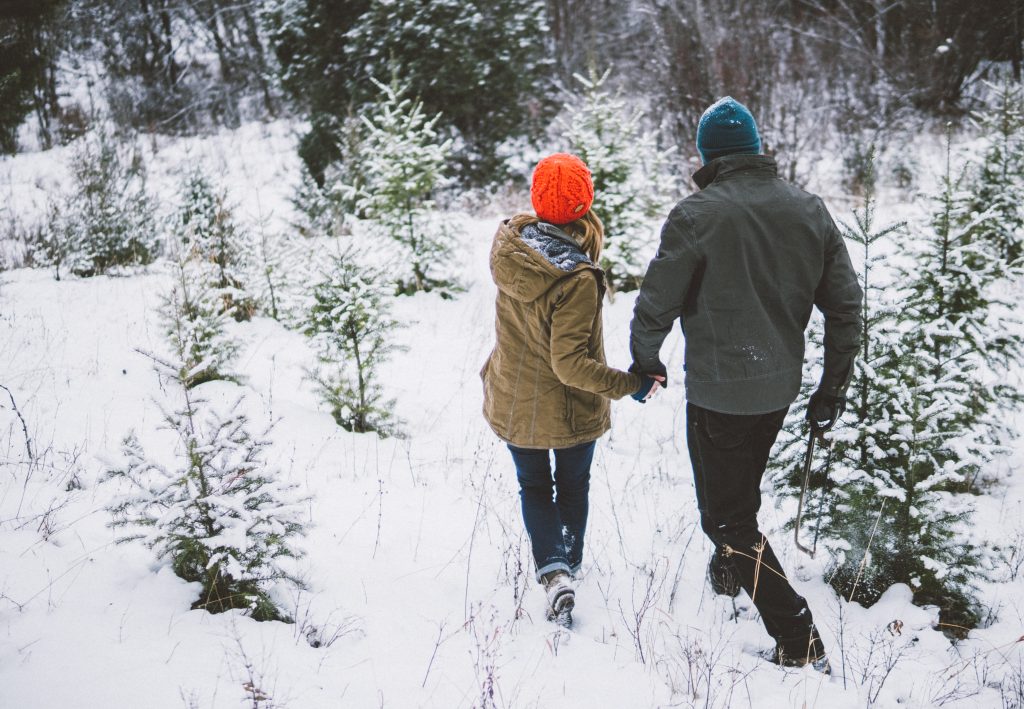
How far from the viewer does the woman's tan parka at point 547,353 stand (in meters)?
2.13

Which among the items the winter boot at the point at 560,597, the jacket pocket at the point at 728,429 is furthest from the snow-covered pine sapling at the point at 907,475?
the winter boot at the point at 560,597

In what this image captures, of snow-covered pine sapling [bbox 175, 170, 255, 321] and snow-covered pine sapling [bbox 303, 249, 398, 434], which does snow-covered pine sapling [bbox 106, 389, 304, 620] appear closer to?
snow-covered pine sapling [bbox 303, 249, 398, 434]

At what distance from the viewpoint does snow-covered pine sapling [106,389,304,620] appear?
2188 millimetres

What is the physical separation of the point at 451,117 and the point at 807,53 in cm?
983

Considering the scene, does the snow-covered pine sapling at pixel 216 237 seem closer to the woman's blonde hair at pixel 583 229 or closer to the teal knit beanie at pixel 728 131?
the woman's blonde hair at pixel 583 229

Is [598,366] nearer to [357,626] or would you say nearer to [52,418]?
[357,626]

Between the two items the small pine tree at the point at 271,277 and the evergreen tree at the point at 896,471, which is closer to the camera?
the evergreen tree at the point at 896,471

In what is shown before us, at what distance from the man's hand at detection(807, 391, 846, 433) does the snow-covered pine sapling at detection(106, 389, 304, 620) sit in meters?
2.06

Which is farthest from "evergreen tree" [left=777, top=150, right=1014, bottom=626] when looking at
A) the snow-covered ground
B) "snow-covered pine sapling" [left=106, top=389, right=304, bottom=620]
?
"snow-covered pine sapling" [left=106, top=389, right=304, bottom=620]

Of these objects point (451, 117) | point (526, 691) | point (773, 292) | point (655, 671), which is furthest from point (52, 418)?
point (451, 117)

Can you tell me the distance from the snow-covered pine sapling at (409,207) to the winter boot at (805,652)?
19.0 ft

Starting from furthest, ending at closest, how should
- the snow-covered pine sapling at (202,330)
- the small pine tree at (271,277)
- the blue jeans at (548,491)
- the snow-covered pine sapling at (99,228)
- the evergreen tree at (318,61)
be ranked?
the evergreen tree at (318,61), the snow-covered pine sapling at (99,228), the small pine tree at (271,277), the snow-covered pine sapling at (202,330), the blue jeans at (548,491)

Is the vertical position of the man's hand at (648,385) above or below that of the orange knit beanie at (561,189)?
below

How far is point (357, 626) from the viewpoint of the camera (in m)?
2.34
